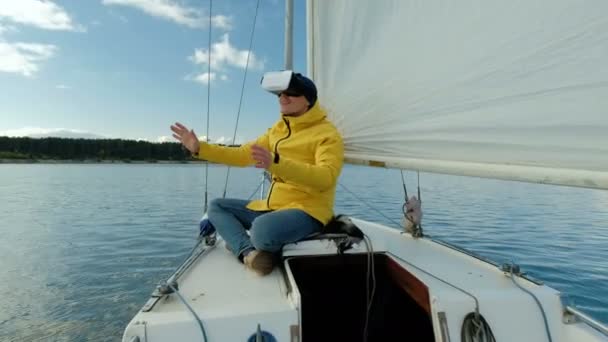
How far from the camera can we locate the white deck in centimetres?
166

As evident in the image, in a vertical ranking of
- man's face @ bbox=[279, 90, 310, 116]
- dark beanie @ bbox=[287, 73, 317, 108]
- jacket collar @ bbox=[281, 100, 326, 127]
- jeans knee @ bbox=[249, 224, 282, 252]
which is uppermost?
dark beanie @ bbox=[287, 73, 317, 108]

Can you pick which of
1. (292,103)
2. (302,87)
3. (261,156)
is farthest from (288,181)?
(261,156)

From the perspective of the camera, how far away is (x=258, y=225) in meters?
2.36

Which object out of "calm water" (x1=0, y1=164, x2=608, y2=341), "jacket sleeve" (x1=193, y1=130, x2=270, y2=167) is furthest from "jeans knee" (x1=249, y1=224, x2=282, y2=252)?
"calm water" (x1=0, y1=164, x2=608, y2=341)

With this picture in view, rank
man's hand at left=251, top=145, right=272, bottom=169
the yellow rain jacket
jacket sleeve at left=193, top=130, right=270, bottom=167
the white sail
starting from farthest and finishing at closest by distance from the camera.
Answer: jacket sleeve at left=193, top=130, right=270, bottom=167 → the yellow rain jacket → man's hand at left=251, top=145, right=272, bottom=169 → the white sail

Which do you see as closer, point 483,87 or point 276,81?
point 483,87

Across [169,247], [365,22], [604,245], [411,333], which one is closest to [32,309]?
[169,247]

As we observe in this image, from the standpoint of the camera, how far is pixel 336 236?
2.48 metres

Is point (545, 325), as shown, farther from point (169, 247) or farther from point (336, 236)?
point (169, 247)

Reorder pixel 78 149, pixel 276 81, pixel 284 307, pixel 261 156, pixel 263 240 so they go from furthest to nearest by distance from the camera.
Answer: pixel 78 149
pixel 276 81
pixel 263 240
pixel 261 156
pixel 284 307

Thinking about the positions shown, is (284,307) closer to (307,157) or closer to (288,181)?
(288,181)

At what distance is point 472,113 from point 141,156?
303ft

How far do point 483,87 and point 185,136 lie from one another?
175 cm

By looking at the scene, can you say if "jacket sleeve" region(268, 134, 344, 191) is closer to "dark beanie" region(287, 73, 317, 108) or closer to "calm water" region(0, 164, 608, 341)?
"dark beanie" region(287, 73, 317, 108)
